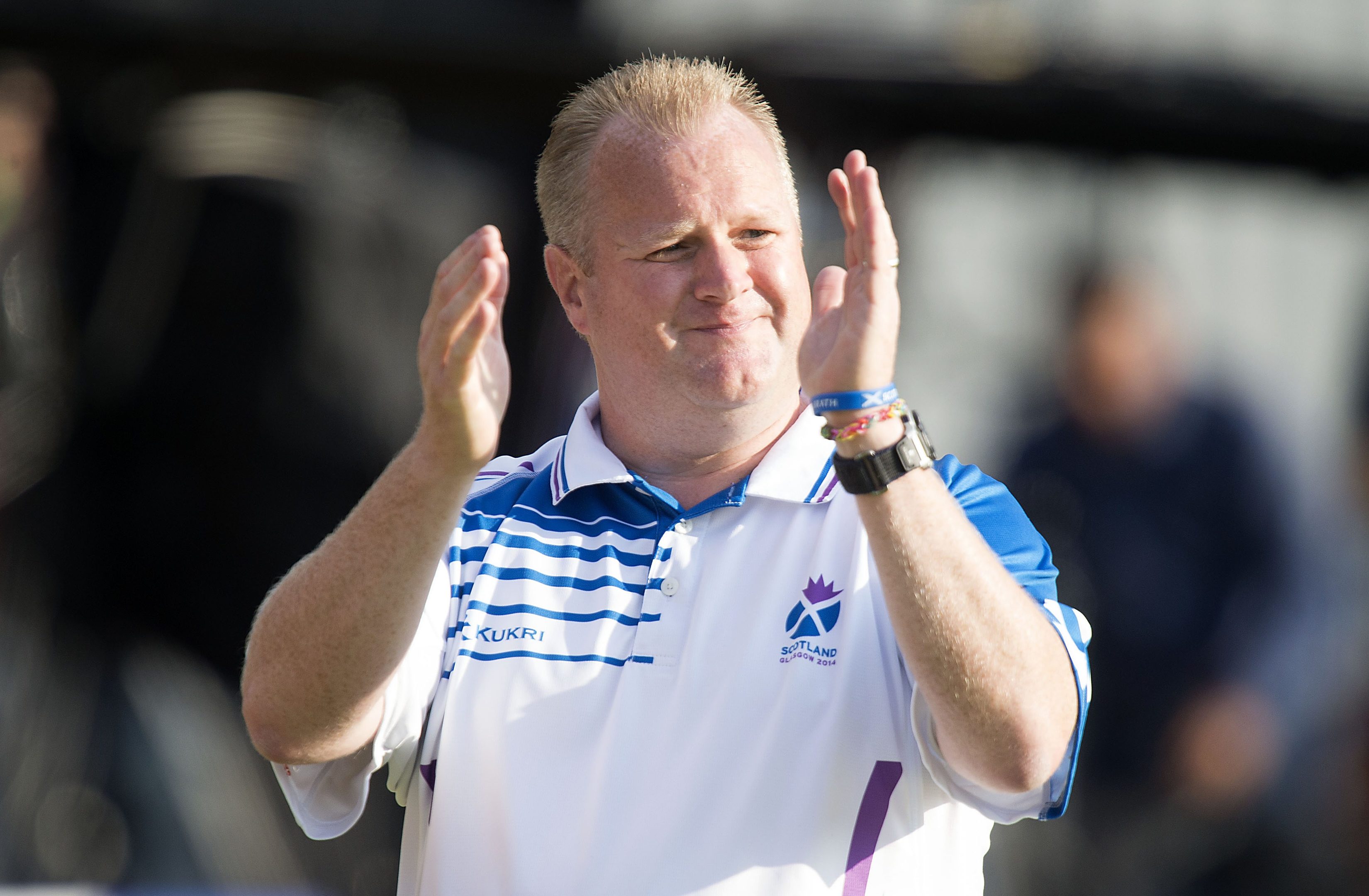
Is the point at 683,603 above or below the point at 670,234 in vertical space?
below

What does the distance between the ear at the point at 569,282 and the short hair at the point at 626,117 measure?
0.02m

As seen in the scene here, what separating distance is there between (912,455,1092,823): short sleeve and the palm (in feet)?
1.01

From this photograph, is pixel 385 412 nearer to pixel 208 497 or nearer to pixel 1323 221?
pixel 208 497

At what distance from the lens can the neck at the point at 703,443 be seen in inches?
86.7

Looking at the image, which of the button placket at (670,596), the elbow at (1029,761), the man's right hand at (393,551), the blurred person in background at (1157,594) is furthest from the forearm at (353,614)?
the blurred person in background at (1157,594)

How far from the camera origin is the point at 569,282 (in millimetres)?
2432

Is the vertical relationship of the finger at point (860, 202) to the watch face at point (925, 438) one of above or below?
above

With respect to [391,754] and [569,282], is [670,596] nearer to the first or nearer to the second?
[391,754]

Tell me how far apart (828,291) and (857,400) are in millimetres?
186

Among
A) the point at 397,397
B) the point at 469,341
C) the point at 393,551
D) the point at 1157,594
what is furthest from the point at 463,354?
the point at 1157,594

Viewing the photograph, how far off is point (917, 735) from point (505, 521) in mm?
714

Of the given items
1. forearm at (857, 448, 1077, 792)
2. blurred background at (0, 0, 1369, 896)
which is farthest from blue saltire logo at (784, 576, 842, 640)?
blurred background at (0, 0, 1369, 896)

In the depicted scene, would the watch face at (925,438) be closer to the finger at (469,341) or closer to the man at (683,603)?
the man at (683,603)

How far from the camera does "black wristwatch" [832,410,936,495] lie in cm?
176
